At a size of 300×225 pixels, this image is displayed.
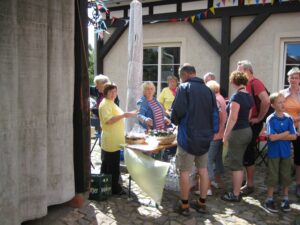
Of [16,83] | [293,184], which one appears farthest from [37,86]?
[293,184]

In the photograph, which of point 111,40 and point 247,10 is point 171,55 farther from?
point 247,10

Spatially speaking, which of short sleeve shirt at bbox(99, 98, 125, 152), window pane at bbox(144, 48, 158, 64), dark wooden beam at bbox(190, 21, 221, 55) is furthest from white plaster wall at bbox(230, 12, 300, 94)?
short sleeve shirt at bbox(99, 98, 125, 152)

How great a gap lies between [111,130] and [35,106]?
68.7 inches

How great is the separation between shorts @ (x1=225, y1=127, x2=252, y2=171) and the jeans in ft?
0.98

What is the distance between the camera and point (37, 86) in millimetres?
2719

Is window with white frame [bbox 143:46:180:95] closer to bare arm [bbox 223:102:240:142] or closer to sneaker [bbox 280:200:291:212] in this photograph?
bare arm [bbox 223:102:240:142]

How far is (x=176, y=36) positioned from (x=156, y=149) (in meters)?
4.51

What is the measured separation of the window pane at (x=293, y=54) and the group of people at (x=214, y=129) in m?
2.34

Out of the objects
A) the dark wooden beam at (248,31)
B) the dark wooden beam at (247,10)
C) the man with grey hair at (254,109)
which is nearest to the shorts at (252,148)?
the man with grey hair at (254,109)

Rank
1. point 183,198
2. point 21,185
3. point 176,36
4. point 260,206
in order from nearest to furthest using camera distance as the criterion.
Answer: point 21,185
point 183,198
point 260,206
point 176,36

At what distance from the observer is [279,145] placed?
415 cm

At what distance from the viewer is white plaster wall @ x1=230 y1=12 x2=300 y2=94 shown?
263 inches

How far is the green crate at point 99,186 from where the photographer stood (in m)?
4.26

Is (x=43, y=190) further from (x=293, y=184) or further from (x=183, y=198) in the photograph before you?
(x=293, y=184)
